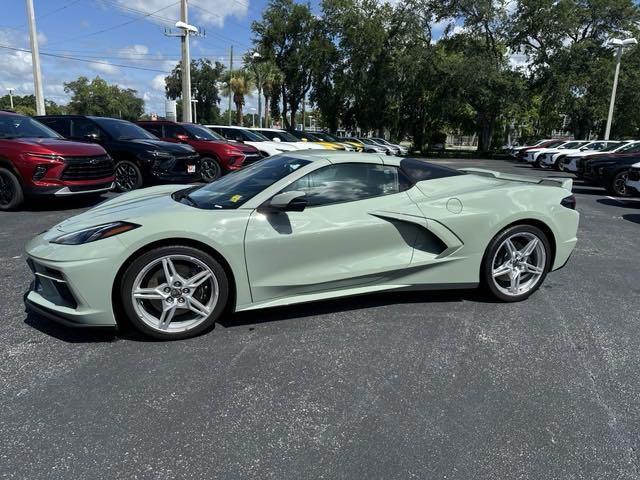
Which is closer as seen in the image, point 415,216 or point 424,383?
point 424,383

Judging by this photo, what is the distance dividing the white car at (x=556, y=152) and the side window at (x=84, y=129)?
68.3 ft

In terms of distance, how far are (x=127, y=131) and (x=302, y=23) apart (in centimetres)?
2977

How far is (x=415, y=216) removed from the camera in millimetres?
3762

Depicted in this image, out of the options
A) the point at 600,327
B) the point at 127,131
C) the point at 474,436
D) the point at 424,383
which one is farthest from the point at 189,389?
the point at 127,131

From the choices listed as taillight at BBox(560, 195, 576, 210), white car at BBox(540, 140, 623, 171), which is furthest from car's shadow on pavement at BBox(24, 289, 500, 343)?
white car at BBox(540, 140, 623, 171)

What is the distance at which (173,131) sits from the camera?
503 inches

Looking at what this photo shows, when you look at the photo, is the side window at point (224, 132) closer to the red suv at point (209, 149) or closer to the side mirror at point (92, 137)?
the red suv at point (209, 149)

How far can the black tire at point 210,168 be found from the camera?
1209 cm

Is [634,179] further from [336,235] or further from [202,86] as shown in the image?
[202,86]

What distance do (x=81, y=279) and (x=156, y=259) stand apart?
46cm

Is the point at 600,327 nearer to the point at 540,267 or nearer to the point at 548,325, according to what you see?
the point at 548,325

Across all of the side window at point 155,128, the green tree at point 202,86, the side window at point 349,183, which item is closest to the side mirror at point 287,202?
the side window at point 349,183

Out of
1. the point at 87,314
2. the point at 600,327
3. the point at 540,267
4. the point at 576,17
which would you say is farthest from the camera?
the point at 576,17

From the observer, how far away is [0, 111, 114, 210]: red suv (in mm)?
7449
